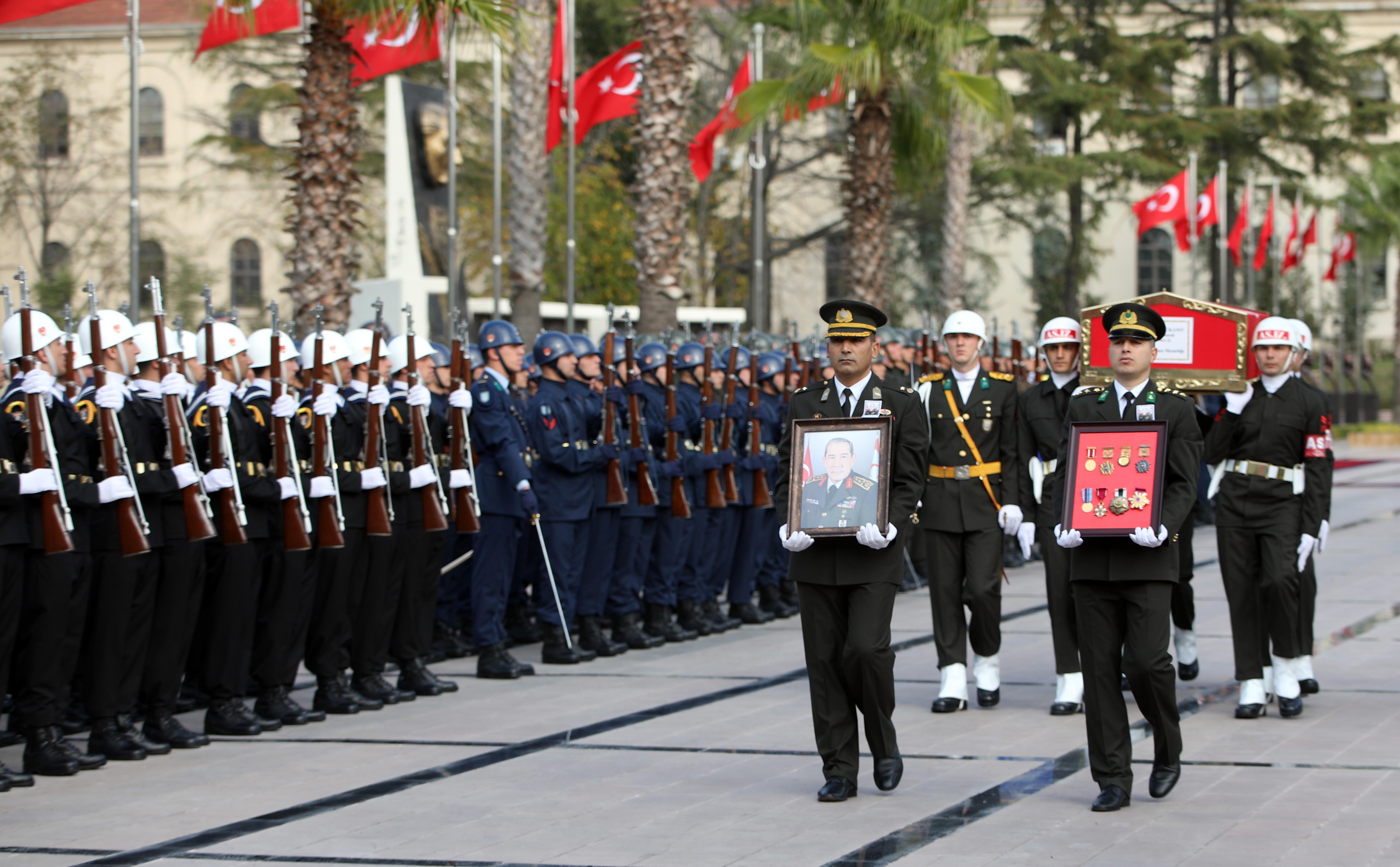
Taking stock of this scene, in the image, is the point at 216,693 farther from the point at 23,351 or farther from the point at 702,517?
the point at 702,517

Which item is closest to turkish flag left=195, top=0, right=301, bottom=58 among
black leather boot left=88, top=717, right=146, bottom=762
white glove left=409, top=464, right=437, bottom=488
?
white glove left=409, top=464, right=437, bottom=488

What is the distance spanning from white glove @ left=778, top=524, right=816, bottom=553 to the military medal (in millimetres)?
1222

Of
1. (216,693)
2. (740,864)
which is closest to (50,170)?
(216,693)

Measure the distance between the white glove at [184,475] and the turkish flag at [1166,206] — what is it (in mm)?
27020

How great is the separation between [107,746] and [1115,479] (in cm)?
483

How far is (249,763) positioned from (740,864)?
3041 millimetres

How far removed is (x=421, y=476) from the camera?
9.92m

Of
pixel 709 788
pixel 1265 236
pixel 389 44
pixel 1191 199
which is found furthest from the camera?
pixel 1265 236

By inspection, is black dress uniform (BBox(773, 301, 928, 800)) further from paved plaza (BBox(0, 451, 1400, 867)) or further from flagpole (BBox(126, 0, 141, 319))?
flagpole (BBox(126, 0, 141, 319))

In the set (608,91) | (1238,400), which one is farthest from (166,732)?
(608,91)

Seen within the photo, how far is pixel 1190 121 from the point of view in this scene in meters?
39.9

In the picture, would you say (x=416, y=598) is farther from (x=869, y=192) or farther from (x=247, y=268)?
(x=247, y=268)

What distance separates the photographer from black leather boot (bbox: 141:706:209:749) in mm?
8523

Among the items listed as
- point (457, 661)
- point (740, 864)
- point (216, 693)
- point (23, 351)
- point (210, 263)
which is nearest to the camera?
point (740, 864)
